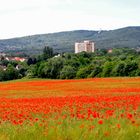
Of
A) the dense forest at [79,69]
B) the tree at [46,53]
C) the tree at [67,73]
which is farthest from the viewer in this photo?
the tree at [46,53]

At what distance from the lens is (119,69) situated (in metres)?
91.4

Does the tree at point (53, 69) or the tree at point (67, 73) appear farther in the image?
the tree at point (53, 69)

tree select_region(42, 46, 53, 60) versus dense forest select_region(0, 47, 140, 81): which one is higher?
tree select_region(42, 46, 53, 60)

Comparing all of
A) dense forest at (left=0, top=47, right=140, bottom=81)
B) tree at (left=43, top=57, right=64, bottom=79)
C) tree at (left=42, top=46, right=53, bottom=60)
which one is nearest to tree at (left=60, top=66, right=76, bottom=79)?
dense forest at (left=0, top=47, right=140, bottom=81)

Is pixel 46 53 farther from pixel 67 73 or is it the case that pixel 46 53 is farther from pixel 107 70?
pixel 107 70

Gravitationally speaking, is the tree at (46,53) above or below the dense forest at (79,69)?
above

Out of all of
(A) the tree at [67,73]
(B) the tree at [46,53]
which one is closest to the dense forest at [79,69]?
(A) the tree at [67,73]

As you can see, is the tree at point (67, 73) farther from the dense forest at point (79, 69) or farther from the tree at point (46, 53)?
the tree at point (46, 53)

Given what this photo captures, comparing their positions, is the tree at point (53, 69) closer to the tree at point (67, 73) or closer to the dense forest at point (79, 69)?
the dense forest at point (79, 69)

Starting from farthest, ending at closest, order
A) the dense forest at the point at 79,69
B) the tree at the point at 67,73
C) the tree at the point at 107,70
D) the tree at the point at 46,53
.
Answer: the tree at the point at 46,53
the tree at the point at 67,73
the tree at the point at 107,70
the dense forest at the point at 79,69

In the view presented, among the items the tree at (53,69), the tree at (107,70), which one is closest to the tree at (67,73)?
the tree at (53,69)

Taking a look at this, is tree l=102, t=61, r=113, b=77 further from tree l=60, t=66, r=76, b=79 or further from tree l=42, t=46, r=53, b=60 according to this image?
tree l=42, t=46, r=53, b=60

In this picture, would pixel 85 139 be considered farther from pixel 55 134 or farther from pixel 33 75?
pixel 33 75

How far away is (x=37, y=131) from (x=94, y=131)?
3.63ft
